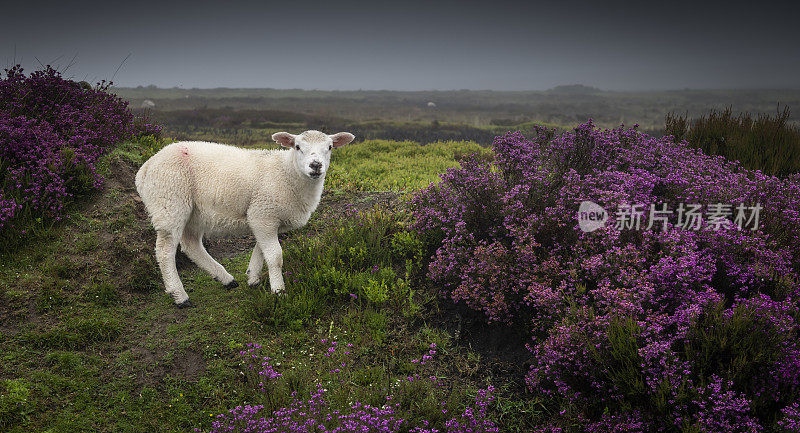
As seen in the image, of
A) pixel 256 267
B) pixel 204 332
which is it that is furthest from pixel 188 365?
pixel 256 267

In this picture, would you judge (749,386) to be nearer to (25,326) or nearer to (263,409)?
(263,409)

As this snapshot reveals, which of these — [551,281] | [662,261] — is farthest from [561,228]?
[662,261]

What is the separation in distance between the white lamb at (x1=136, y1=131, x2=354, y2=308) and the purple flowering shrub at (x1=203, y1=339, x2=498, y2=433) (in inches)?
70.0

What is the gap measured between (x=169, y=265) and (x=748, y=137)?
1072 cm

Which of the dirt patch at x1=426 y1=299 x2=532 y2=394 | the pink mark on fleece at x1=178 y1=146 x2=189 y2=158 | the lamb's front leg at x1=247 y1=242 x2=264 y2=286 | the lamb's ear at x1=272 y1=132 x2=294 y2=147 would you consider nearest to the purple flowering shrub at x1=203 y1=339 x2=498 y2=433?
the dirt patch at x1=426 y1=299 x2=532 y2=394

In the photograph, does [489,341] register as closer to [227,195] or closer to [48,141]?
[227,195]

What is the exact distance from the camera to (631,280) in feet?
15.1

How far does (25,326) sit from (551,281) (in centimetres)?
604

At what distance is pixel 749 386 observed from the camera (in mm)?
3799

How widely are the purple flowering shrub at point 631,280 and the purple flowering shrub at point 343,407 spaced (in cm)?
91

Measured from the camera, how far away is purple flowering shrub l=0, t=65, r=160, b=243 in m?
6.93

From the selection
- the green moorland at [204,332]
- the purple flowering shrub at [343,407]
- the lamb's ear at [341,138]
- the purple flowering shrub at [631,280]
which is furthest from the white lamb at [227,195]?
the purple flowering shrub at [631,280]

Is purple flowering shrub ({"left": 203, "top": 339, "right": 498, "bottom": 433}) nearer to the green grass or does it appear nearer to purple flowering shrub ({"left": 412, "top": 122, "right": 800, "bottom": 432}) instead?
purple flowering shrub ({"left": 412, "top": 122, "right": 800, "bottom": 432})

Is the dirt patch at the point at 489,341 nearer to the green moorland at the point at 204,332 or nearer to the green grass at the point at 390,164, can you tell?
the green moorland at the point at 204,332
